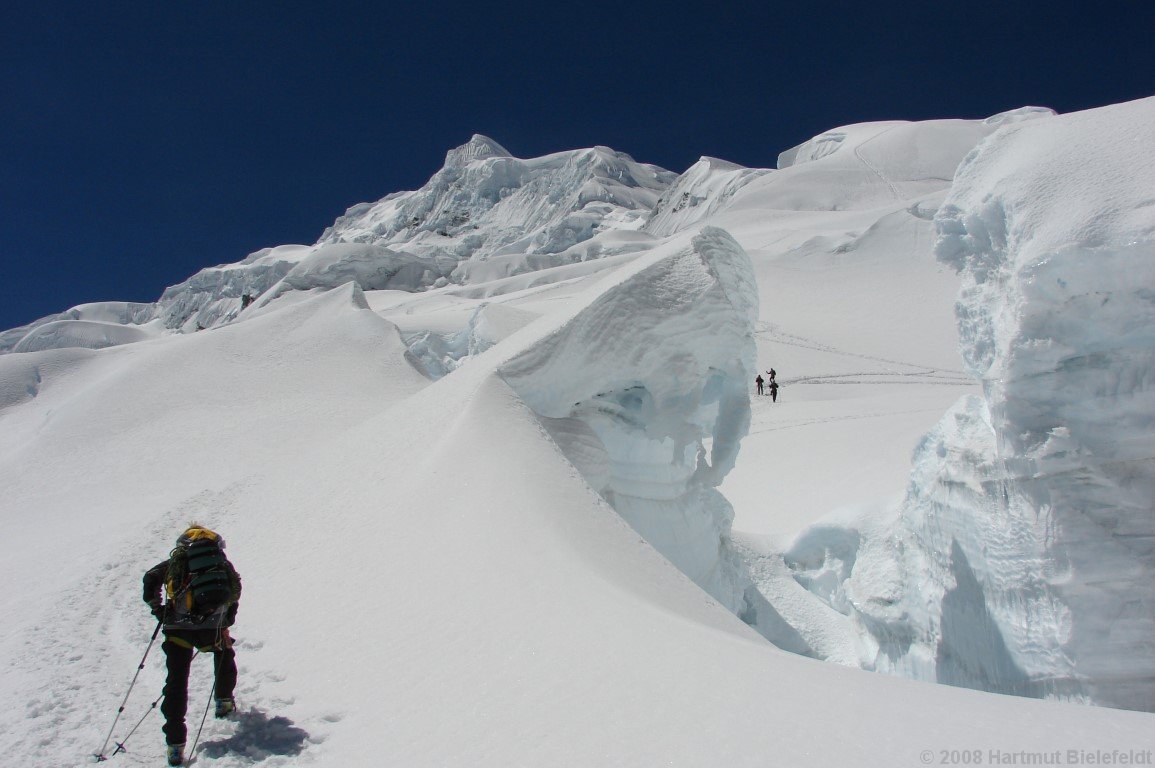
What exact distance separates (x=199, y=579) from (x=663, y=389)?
6530mm

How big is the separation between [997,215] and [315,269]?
202 ft

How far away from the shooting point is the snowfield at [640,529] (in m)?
2.79

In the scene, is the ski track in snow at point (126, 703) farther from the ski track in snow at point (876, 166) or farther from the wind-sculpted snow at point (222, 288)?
the wind-sculpted snow at point (222, 288)

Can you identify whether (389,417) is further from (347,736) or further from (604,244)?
(604,244)

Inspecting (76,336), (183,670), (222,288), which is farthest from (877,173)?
(222,288)

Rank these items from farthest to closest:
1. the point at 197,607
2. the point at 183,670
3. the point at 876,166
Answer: the point at 876,166, the point at 197,607, the point at 183,670

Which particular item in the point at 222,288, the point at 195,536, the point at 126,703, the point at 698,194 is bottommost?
the point at 126,703

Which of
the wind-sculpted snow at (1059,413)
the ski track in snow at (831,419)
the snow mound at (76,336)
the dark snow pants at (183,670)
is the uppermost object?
the snow mound at (76,336)

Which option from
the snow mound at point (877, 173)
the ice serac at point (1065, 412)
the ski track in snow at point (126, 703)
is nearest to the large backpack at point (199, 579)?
the ski track in snow at point (126, 703)

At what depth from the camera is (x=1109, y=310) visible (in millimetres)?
5383

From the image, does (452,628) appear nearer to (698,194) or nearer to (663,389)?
(663,389)

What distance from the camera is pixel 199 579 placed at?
3.17 metres

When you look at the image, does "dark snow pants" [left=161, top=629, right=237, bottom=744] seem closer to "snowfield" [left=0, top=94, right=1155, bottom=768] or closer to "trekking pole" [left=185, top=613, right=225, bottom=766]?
"trekking pole" [left=185, top=613, right=225, bottom=766]

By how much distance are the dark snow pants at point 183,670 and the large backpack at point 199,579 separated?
11cm
